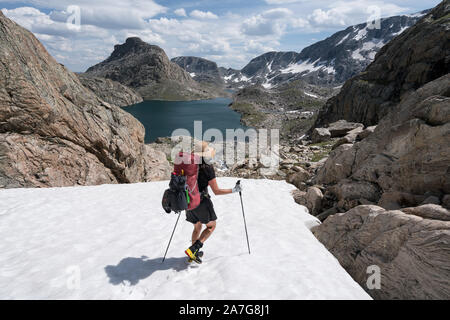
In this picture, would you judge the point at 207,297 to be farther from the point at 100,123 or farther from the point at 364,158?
the point at 100,123

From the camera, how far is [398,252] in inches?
265

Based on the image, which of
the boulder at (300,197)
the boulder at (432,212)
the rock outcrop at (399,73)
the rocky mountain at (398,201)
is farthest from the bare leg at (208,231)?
the rock outcrop at (399,73)

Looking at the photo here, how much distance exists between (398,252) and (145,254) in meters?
7.51

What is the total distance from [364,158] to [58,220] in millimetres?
14658

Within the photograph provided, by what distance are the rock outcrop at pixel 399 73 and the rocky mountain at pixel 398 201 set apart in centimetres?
3969

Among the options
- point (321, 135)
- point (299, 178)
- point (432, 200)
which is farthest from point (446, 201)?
point (321, 135)

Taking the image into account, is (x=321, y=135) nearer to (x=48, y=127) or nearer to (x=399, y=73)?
(x=399, y=73)

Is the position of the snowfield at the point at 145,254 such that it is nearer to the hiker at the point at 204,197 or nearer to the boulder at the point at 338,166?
the hiker at the point at 204,197

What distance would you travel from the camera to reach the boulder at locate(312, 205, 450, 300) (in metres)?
5.75

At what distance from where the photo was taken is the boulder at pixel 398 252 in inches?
227

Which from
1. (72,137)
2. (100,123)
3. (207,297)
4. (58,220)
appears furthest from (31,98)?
(207,297)

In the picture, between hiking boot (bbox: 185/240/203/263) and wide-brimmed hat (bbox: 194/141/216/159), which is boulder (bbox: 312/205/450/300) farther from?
wide-brimmed hat (bbox: 194/141/216/159)

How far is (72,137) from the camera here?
16938mm

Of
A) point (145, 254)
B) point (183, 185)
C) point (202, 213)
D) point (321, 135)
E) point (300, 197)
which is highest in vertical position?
point (321, 135)
